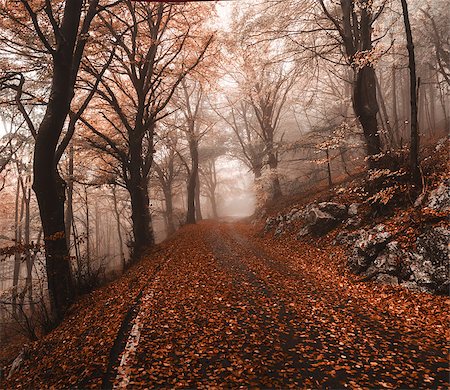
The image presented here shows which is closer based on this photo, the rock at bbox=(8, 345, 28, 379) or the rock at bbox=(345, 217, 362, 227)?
the rock at bbox=(8, 345, 28, 379)

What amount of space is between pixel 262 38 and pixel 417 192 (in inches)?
323

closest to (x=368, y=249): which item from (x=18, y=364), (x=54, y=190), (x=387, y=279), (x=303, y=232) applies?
(x=387, y=279)

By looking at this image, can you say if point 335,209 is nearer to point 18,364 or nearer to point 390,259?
point 390,259

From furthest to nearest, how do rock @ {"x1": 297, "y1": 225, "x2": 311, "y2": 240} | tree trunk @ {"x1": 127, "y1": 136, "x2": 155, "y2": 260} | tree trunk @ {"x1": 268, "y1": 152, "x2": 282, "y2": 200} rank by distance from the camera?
tree trunk @ {"x1": 268, "y1": 152, "x2": 282, "y2": 200}
tree trunk @ {"x1": 127, "y1": 136, "x2": 155, "y2": 260}
rock @ {"x1": 297, "y1": 225, "x2": 311, "y2": 240}

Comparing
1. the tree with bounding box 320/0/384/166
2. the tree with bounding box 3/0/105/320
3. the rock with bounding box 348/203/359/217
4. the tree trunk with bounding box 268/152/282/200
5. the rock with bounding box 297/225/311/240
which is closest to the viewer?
the tree with bounding box 3/0/105/320

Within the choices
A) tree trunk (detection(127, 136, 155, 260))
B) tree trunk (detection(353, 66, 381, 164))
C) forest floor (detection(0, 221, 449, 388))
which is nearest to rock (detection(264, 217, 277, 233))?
tree trunk (detection(127, 136, 155, 260))

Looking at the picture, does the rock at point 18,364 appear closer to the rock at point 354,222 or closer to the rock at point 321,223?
the rock at point 321,223

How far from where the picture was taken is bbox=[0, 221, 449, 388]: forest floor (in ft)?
12.7

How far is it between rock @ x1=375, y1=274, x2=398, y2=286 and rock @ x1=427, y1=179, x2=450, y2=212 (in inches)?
73.4

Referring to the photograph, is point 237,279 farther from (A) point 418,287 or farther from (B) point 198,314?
(A) point 418,287

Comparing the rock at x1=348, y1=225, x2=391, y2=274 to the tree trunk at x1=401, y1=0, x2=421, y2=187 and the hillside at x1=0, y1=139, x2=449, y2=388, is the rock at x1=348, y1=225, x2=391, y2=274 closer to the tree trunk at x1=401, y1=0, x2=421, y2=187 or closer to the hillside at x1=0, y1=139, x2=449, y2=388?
the hillside at x1=0, y1=139, x2=449, y2=388

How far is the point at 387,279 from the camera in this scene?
21.5 ft

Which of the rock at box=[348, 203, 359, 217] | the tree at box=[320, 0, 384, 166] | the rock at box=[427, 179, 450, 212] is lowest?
the rock at box=[348, 203, 359, 217]

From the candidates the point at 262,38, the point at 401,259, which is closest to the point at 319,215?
the point at 401,259
